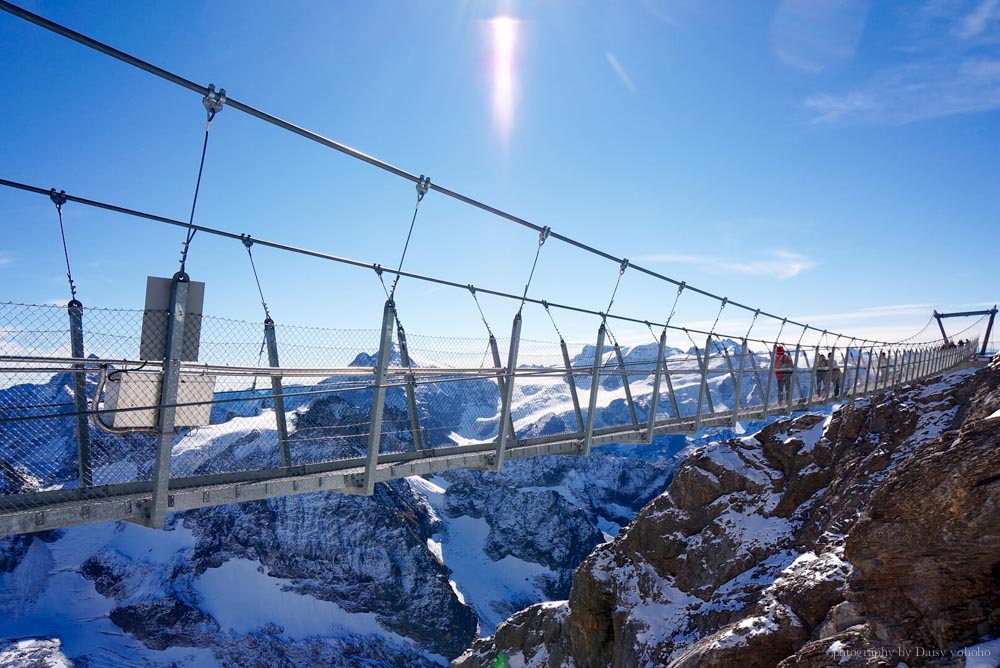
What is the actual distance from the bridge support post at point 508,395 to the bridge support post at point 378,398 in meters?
1.73

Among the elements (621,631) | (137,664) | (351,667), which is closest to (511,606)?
(351,667)

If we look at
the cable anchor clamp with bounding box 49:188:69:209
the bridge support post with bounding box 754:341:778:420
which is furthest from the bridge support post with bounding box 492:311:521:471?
the bridge support post with bounding box 754:341:778:420

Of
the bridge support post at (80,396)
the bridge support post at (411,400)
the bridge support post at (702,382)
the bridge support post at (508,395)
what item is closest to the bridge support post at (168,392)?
the bridge support post at (80,396)

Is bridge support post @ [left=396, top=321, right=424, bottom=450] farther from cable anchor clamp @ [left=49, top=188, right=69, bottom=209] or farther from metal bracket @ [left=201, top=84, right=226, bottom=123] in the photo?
cable anchor clamp @ [left=49, top=188, right=69, bottom=209]

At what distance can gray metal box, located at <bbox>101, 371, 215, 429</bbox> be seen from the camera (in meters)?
4.48

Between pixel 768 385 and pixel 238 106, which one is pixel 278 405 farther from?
pixel 768 385

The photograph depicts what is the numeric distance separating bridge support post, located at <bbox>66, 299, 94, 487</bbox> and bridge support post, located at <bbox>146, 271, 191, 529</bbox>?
0.67 metres

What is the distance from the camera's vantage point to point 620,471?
175 metres

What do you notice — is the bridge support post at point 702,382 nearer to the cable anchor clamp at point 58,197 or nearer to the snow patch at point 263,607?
the cable anchor clamp at point 58,197

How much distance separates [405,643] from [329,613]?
1550 centimetres

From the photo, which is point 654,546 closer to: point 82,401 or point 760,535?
point 760,535

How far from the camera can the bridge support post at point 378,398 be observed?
5773mm

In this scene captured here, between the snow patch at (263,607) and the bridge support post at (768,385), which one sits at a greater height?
the bridge support post at (768,385)

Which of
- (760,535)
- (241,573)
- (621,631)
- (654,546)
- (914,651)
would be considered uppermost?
(914,651)
